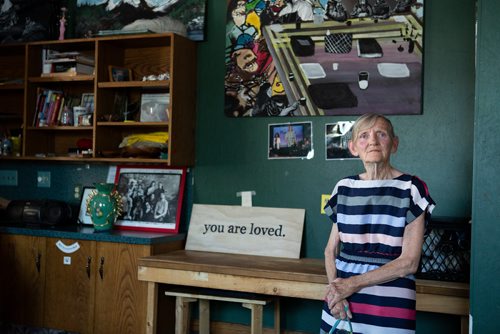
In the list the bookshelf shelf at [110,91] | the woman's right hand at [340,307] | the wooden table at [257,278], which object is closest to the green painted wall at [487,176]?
the wooden table at [257,278]

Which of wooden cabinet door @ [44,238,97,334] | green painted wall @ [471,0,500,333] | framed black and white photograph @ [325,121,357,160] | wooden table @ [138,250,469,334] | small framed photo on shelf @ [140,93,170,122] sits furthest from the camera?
small framed photo on shelf @ [140,93,170,122]

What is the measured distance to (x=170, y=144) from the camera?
13.7 feet

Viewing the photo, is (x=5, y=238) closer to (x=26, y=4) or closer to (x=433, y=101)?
(x=26, y=4)

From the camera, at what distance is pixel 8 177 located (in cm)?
527

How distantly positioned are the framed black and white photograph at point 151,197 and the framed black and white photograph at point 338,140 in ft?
3.59

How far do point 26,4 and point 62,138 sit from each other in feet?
3.59

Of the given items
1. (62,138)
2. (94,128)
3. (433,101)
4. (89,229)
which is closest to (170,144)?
(94,128)

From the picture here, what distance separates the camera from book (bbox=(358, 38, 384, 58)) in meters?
3.89

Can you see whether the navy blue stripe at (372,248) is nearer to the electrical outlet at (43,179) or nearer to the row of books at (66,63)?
the row of books at (66,63)

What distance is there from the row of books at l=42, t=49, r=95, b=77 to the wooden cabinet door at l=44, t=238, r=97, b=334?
1.25 m

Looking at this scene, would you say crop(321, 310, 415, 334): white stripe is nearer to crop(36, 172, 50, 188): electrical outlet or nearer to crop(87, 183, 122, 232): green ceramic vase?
crop(87, 183, 122, 232): green ceramic vase

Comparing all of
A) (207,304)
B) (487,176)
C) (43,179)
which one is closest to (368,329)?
(487,176)

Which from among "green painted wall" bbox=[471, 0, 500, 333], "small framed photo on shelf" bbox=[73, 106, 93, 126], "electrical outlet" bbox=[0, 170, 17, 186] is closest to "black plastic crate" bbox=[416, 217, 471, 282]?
"green painted wall" bbox=[471, 0, 500, 333]

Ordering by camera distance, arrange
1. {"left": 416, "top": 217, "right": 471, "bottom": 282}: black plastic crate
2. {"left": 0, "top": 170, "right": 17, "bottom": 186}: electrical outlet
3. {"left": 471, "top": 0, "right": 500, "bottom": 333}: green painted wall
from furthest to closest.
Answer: {"left": 0, "top": 170, "right": 17, "bottom": 186}: electrical outlet
{"left": 416, "top": 217, "right": 471, "bottom": 282}: black plastic crate
{"left": 471, "top": 0, "right": 500, "bottom": 333}: green painted wall
